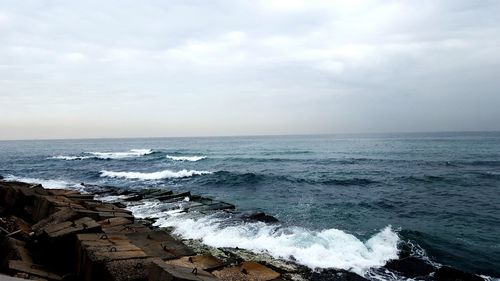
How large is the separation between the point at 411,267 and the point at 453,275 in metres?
1.06

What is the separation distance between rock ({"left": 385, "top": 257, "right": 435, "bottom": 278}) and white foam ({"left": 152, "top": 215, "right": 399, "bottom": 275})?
29 cm

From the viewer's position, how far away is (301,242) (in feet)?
37.0

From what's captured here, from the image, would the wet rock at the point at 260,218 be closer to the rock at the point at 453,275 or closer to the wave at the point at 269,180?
the rock at the point at 453,275

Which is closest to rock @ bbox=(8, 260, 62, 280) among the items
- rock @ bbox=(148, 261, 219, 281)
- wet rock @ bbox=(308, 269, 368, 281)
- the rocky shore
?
the rocky shore

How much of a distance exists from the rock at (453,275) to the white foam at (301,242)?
141cm

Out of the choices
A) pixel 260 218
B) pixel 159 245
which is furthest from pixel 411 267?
pixel 159 245

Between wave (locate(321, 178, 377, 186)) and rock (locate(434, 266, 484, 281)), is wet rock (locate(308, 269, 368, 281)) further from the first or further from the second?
wave (locate(321, 178, 377, 186))

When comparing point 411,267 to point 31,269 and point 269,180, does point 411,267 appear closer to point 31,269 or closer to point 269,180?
point 31,269

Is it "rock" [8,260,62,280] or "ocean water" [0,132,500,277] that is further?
"ocean water" [0,132,500,277]

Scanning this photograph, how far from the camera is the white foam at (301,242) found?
10141 millimetres

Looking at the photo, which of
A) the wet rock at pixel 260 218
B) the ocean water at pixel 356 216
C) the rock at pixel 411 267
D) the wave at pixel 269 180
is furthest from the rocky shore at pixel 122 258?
the wave at pixel 269 180

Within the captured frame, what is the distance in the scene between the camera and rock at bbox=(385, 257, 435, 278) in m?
9.86

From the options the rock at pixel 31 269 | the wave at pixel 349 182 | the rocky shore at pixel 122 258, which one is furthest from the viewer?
the wave at pixel 349 182

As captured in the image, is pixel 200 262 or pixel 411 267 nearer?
pixel 200 262
